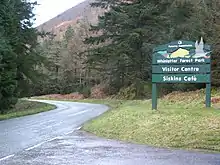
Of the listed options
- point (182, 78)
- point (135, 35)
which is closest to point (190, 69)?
point (182, 78)

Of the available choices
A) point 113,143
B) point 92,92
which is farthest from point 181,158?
point 92,92

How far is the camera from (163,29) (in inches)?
1619

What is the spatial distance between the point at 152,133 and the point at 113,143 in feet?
5.69

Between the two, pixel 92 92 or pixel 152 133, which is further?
pixel 92 92

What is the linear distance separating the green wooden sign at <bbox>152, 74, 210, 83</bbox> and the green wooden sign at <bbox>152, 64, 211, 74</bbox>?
7.2 inches

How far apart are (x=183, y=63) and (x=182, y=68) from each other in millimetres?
235

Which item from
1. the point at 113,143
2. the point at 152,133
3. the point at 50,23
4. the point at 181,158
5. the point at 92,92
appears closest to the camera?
the point at 181,158

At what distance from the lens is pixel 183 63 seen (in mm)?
17625

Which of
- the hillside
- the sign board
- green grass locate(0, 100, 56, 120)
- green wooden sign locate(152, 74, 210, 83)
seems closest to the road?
green wooden sign locate(152, 74, 210, 83)

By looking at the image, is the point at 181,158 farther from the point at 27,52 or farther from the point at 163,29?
the point at 27,52

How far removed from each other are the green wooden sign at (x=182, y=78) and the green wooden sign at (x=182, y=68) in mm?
183

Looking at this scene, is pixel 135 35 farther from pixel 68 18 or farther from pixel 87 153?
pixel 68 18

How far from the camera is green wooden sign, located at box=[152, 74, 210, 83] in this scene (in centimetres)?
1739

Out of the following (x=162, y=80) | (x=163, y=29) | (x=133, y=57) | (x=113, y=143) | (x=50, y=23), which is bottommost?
(x=113, y=143)
